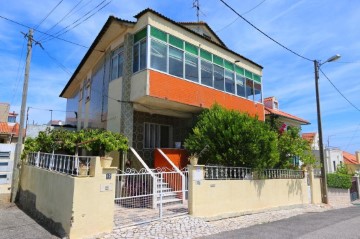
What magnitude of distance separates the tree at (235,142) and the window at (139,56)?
371 centimetres

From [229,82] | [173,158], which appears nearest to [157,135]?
[173,158]

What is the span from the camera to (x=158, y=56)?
1289cm

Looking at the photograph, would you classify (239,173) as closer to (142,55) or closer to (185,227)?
(185,227)

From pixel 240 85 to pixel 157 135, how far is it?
5.99m

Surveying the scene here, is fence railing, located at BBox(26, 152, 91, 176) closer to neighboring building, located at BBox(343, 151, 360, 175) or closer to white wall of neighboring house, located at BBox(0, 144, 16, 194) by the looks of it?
white wall of neighboring house, located at BBox(0, 144, 16, 194)

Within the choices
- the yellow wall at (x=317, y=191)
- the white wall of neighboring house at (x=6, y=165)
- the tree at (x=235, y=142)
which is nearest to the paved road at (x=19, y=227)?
the white wall of neighboring house at (x=6, y=165)

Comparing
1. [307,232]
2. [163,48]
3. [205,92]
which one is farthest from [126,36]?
[307,232]

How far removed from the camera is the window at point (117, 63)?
14.2 metres

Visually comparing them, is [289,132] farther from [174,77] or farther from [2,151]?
[2,151]

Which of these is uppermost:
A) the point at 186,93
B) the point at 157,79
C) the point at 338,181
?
the point at 157,79

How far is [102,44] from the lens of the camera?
621 inches

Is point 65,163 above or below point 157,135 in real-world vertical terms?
below

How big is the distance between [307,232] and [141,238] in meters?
4.87

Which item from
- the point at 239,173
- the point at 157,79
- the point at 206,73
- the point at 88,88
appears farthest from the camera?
the point at 88,88
